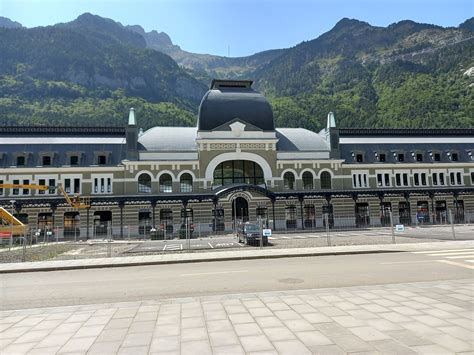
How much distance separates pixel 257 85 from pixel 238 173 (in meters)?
157

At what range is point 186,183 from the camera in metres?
46.7

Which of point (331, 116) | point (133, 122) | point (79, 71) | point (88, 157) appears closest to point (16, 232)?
point (88, 157)

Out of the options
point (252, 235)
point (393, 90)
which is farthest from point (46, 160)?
point (393, 90)

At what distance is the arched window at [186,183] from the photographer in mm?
46494

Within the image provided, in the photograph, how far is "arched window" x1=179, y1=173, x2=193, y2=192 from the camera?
4649cm

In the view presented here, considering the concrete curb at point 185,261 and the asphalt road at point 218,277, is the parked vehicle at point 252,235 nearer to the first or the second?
the concrete curb at point 185,261

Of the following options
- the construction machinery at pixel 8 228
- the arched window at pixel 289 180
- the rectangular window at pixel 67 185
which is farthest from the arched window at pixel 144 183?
the arched window at pixel 289 180

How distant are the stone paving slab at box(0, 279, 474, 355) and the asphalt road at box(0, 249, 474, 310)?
1.33 meters

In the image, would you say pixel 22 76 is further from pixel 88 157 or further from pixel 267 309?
pixel 267 309

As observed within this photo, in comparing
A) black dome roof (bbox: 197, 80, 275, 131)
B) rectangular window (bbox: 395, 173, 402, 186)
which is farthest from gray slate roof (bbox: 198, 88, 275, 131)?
rectangular window (bbox: 395, 173, 402, 186)

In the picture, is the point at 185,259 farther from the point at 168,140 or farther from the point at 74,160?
the point at 74,160

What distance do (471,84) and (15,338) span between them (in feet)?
428

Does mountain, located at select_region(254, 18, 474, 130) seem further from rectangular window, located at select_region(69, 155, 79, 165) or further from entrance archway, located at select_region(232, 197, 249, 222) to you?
rectangular window, located at select_region(69, 155, 79, 165)

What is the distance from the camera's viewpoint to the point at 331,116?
51.7 m
